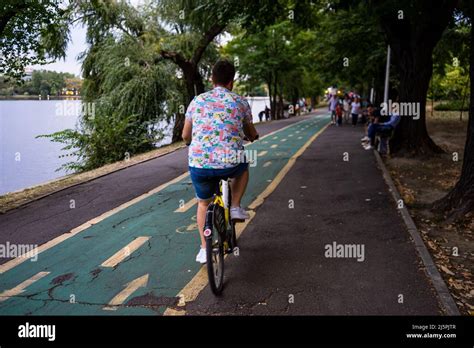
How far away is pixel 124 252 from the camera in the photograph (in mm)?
5461

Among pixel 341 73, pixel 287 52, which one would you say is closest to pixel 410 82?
pixel 341 73

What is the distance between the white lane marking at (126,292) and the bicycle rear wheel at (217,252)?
827 mm

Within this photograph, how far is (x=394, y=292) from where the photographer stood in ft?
13.7

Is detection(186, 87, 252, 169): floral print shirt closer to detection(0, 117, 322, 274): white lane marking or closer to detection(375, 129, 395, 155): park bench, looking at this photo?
detection(0, 117, 322, 274): white lane marking

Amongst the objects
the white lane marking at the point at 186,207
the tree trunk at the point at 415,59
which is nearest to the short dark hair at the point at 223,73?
the white lane marking at the point at 186,207

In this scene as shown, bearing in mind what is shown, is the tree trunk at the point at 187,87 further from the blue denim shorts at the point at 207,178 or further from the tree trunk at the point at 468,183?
the blue denim shorts at the point at 207,178

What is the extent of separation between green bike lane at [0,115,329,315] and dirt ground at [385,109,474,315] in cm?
280

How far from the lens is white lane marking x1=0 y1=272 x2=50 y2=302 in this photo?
4.34 metres

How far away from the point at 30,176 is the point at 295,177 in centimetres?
1094

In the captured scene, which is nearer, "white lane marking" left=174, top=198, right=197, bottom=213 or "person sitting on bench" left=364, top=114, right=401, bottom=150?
"white lane marking" left=174, top=198, right=197, bottom=213

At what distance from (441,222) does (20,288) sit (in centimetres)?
578

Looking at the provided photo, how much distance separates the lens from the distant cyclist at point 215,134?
13.6 ft

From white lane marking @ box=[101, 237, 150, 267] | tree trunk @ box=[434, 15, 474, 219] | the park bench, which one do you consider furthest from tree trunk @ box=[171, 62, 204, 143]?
tree trunk @ box=[434, 15, 474, 219]
